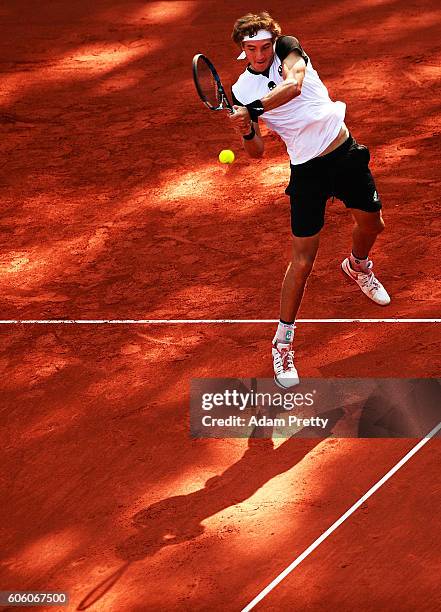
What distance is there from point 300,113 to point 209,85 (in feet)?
2.20

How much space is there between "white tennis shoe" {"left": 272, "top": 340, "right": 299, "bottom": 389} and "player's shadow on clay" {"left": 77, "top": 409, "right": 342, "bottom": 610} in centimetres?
38

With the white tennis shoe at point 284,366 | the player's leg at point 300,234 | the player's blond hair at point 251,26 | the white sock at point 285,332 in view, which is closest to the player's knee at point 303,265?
the player's leg at point 300,234

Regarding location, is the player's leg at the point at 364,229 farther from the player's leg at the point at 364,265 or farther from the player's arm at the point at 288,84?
the player's arm at the point at 288,84

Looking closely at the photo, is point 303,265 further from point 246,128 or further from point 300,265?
point 246,128

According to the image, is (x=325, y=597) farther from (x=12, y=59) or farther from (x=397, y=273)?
(x=12, y=59)

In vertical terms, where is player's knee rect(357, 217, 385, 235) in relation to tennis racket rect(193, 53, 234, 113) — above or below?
below

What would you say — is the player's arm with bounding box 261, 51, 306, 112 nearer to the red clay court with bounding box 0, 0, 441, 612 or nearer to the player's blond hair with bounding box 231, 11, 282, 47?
the player's blond hair with bounding box 231, 11, 282, 47

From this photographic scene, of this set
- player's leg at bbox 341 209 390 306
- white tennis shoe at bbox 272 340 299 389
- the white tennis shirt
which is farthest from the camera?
player's leg at bbox 341 209 390 306

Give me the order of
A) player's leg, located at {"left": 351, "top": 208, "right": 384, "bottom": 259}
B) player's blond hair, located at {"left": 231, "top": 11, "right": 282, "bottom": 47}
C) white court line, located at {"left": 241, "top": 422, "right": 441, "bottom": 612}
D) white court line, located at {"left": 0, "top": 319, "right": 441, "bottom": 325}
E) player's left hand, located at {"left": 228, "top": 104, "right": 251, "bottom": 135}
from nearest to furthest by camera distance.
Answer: white court line, located at {"left": 241, "top": 422, "right": 441, "bottom": 612} → player's left hand, located at {"left": 228, "top": 104, "right": 251, "bottom": 135} → player's blond hair, located at {"left": 231, "top": 11, "right": 282, "bottom": 47} → player's leg, located at {"left": 351, "top": 208, "right": 384, "bottom": 259} → white court line, located at {"left": 0, "top": 319, "right": 441, "bottom": 325}

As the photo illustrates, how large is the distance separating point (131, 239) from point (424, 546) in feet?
13.5

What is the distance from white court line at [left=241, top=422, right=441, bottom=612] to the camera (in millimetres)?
5286

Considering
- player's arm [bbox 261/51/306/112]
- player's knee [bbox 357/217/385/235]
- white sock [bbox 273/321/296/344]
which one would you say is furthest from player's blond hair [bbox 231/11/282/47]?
white sock [bbox 273/321/296/344]

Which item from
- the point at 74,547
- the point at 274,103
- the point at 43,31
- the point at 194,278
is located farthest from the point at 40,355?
the point at 43,31

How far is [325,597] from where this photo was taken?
5223 millimetres
